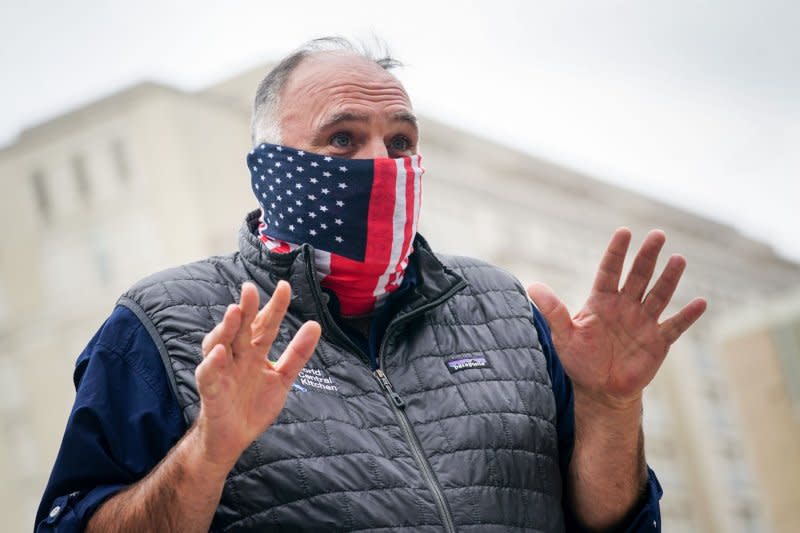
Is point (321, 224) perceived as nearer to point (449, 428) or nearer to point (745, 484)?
point (449, 428)

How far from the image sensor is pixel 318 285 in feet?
10.2

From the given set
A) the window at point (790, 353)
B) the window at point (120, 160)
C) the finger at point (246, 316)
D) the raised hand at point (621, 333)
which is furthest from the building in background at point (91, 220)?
the finger at point (246, 316)

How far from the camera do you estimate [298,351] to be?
253 centimetres

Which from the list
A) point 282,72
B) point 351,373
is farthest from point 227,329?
point 282,72

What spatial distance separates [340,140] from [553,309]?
787 mm

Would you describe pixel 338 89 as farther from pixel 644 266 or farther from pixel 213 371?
pixel 213 371

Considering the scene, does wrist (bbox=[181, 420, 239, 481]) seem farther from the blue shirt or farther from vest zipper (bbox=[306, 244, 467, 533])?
vest zipper (bbox=[306, 244, 467, 533])

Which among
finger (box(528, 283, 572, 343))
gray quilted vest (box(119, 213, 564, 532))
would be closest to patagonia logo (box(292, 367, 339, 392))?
gray quilted vest (box(119, 213, 564, 532))

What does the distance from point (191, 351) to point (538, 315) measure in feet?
3.40

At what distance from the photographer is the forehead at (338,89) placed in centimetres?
340

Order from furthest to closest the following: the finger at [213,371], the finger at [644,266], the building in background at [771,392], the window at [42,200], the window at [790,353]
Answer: the building in background at [771,392]
the window at [790,353]
the window at [42,200]
the finger at [644,266]
the finger at [213,371]

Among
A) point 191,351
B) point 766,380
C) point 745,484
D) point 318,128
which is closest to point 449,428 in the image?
point 191,351

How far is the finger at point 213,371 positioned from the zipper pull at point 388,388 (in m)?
0.62

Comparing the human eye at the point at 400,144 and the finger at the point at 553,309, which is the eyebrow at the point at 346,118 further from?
the finger at the point at 553,309
